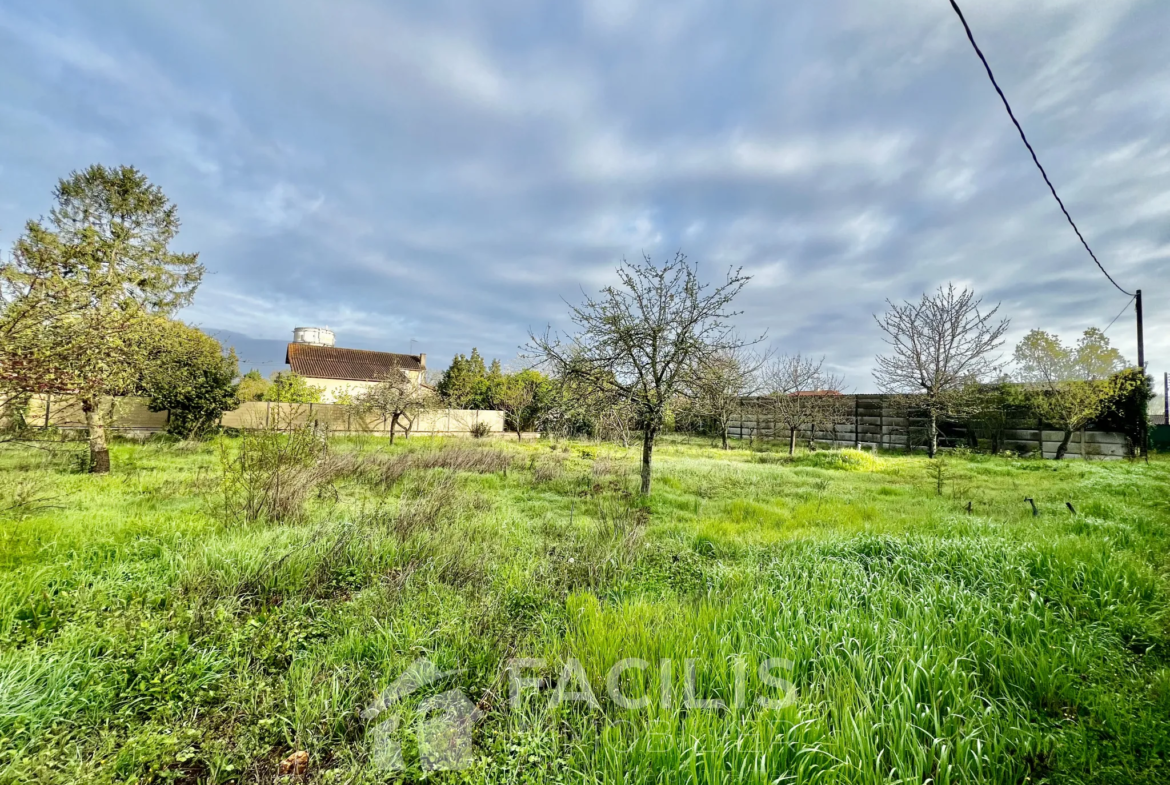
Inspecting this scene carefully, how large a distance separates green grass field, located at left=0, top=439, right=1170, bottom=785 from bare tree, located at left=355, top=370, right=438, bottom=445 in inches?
492

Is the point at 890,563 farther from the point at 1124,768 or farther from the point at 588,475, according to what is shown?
the point at 588,475

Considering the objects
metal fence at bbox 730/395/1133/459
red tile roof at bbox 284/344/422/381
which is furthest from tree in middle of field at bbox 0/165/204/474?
metal fence at bbox 730/395/1133/459

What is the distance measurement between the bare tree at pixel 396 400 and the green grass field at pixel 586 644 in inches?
492

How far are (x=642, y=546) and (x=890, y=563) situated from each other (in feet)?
7.92

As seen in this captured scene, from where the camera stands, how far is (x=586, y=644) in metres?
2.61

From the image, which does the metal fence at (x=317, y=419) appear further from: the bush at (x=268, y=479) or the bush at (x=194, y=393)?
the bush at (x=268, y=479)

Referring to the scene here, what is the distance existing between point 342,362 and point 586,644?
130 ft

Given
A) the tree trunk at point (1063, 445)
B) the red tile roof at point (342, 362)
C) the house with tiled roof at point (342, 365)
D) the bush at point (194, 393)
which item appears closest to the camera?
the bush at point (194, 393)

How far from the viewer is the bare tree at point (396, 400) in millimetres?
17859

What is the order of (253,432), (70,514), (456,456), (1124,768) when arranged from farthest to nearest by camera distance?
(456,456) < (253,432) < (70,514) < (1124,768)

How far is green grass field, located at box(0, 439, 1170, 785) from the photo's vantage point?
183cm

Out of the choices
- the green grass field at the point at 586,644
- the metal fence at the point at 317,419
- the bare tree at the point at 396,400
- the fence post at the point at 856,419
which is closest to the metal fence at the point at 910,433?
the fence post at the point at 856,419

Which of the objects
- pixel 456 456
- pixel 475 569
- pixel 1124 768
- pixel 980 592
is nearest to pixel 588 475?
pixel 456 456

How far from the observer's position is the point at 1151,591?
3.36 m
